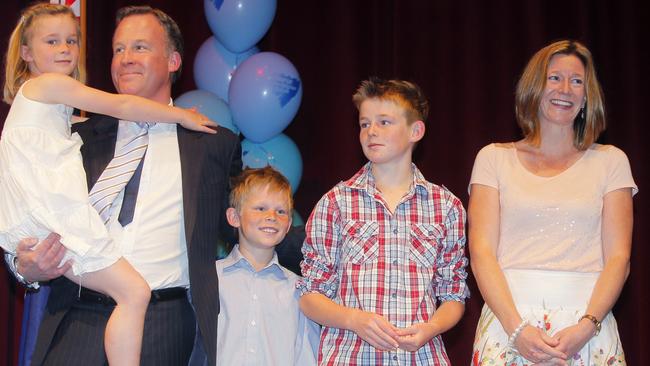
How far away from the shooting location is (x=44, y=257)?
2.36 metres

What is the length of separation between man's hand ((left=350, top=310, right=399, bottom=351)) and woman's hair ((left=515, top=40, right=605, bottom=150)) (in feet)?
2.77

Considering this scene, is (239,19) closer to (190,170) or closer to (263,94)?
(263,94)

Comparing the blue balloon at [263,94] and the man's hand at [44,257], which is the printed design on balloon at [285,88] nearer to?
the blue balloon at [263,94]

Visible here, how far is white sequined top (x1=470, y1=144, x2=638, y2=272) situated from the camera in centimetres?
265

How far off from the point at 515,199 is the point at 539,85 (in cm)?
40

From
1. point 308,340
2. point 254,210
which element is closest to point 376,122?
point 254,210

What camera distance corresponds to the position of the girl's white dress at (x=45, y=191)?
7.68 feet

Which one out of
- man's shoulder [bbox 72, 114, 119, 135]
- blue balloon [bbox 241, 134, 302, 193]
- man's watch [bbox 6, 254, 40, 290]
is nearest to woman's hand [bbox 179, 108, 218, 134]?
man's shoulder [bbox 72, 114, 119, 135]

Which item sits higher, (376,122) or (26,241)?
(376,122)

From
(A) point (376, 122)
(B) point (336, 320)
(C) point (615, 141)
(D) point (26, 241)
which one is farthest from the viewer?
(C) point (615, 141)

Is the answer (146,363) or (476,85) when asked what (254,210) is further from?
(476,85)

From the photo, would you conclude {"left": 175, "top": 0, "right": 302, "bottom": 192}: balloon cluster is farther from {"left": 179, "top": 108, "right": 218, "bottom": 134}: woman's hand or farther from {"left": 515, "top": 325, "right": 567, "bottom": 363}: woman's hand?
{"left": 515, "top": 325, "right": 567, "bottom": 363}: woman's hand

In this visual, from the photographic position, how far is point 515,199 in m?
2.68

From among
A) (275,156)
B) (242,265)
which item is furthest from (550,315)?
(275,156)
